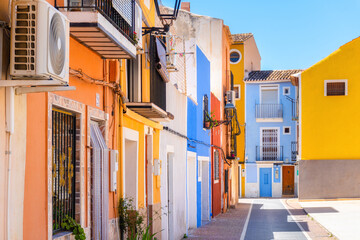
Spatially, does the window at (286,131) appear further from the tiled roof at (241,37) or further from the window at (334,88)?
the window at (334,88)

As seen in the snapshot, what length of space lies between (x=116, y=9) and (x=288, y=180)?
42.8 meters

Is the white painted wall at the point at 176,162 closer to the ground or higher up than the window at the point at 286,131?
closer to the ground

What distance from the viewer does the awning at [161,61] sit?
1412 centimetres

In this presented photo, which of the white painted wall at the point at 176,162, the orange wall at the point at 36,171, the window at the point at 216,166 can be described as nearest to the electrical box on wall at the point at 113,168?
the orange wall at the point at 36,171

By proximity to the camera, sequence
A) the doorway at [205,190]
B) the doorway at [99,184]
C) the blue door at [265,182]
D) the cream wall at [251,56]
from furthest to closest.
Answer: the cream wall at [251,56] < the blue door at [265,182] < the doorway at [205,190] < the doorway at [99,184]

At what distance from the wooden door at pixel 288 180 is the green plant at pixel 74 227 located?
141ft

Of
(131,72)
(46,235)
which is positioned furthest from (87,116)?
(131,72)

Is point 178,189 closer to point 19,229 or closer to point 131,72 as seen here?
point 131,72

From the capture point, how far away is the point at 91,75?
915cm

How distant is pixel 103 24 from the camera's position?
25.0 feet

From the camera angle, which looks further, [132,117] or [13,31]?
[132,117]

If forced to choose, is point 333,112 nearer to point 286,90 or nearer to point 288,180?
point 286,90

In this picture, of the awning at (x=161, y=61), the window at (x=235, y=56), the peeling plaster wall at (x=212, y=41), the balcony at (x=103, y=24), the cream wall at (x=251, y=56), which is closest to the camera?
the balcony at (x=103, y=24)

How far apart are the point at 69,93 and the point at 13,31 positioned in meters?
2.53
